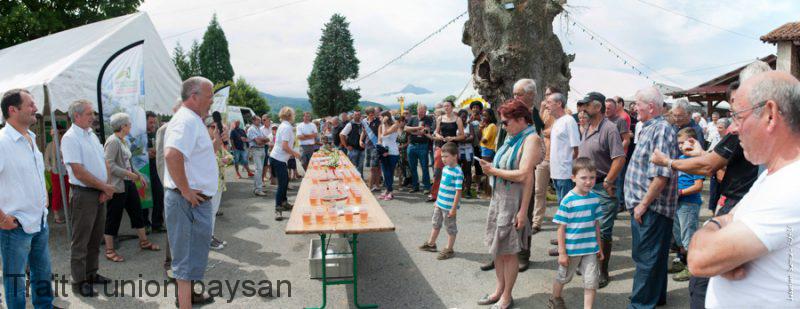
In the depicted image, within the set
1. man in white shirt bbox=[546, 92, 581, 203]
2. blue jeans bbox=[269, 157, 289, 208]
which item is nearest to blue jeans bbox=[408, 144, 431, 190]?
blue jeans bbox=[269, 157, 289, 208]

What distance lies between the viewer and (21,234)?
3.20 metres

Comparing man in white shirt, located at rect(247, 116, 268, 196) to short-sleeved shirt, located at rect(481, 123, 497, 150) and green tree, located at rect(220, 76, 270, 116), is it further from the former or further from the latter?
green tree, located at rect(220, 76, 270, 116)

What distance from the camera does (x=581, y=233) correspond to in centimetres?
353

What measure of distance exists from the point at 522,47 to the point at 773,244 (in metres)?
8.27

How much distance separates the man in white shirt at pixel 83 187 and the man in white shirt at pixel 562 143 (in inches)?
182

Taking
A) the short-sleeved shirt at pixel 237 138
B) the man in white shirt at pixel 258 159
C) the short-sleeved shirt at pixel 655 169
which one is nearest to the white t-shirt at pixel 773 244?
the short-sleeved shirt at pixel 655 169

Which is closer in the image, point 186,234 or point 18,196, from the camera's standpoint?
point 18,196

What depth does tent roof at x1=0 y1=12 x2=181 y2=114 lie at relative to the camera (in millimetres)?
6027

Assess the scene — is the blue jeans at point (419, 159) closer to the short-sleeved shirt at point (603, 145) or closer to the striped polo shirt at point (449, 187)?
the striped polo shirt at point (449, 187)

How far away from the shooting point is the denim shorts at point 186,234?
330cm

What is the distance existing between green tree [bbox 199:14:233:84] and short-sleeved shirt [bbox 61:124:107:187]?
69.7 metres

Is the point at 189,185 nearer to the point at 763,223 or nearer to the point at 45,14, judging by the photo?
the point at 763,223

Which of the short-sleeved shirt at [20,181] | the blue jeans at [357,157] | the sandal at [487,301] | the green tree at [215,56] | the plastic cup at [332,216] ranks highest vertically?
the green tree at [215,56]

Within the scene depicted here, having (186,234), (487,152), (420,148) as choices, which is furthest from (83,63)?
(487,152)
